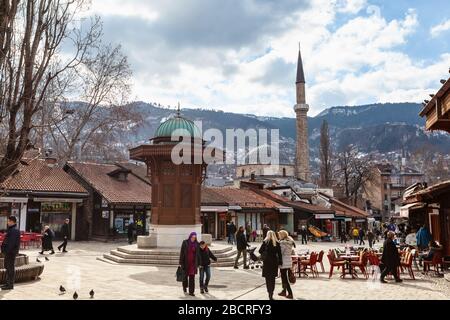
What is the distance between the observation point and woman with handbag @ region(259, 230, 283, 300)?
28.0 feet

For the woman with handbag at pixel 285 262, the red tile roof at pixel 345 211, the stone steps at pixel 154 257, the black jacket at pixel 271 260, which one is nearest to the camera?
Answer: the black jacket at pixel 271 260

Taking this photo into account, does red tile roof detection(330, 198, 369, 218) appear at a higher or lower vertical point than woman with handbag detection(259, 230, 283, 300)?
higher

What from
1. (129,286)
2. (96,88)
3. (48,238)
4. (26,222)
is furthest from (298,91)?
(129,286)

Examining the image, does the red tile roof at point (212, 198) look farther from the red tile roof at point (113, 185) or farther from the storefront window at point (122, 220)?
the storefront window at point (122, 220)

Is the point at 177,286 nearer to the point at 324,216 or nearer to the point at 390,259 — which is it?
the point at 390,259

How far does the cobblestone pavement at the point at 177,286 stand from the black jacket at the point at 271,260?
0.99 m

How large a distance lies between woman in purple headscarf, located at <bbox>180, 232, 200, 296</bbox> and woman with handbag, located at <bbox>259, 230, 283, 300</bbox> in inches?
64.5

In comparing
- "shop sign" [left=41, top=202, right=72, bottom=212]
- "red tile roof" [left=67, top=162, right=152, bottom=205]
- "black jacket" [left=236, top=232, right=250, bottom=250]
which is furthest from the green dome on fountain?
"shop sign" [left=41, top=202, right=72, bottom=212]

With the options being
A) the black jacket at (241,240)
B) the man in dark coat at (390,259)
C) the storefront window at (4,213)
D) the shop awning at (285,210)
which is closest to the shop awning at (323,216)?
the shop awning at (285,210)

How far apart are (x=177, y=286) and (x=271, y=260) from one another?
122 inches

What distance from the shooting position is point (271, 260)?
28.1 ft

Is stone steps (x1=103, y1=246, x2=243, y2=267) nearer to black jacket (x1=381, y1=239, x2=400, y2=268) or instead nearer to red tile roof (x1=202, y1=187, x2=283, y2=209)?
black jacket (x1=381, y1=239, x2=400, y2=268)

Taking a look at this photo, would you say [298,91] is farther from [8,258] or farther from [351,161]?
[8,258]

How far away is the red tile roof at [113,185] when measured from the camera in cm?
2737
